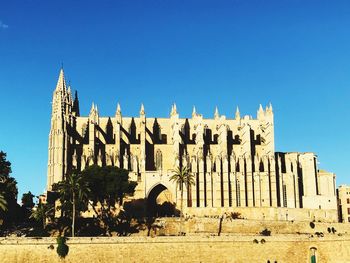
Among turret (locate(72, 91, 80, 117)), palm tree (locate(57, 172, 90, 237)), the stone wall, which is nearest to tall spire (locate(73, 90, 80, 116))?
turret (locate(72, 91, 80, 117))

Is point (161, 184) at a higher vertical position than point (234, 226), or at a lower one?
higher

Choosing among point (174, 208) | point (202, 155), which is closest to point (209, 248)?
point (174, 208)

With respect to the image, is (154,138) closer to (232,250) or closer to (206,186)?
(206,186)

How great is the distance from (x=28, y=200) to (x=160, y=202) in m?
20.5

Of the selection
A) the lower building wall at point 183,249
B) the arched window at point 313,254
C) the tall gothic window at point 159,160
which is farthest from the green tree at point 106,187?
the arched window at point 313,254

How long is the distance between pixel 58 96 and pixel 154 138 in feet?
54.5

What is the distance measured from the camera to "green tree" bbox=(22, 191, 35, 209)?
83075 mm

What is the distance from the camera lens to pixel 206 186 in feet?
262

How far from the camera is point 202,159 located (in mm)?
81312

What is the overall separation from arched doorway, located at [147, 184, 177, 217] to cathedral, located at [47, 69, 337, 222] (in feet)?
0.53

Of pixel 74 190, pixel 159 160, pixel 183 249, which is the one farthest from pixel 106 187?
pixel 159 160

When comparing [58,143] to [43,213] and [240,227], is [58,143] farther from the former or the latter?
[240,227]

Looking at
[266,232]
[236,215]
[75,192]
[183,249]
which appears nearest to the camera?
[183,249]

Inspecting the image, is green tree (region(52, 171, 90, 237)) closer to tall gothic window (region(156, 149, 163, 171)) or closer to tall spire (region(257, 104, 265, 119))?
tall gothic window (region(156, 149, 163, 171))
